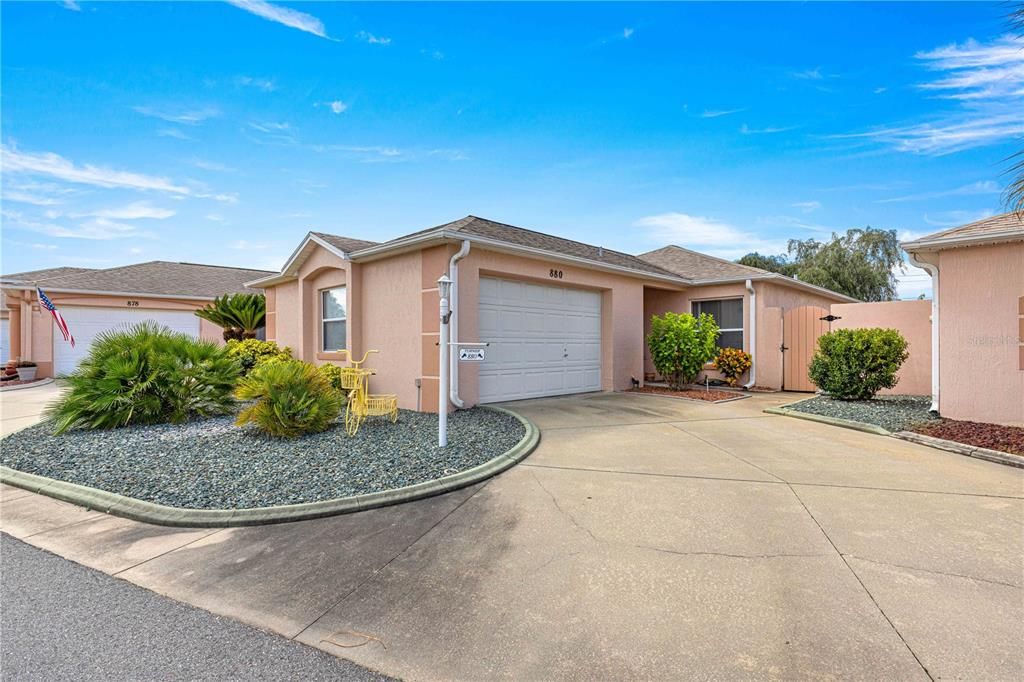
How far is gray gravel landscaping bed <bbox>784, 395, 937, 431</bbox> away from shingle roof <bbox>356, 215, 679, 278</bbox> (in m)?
5.03

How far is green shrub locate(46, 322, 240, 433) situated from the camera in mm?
Result: 7539

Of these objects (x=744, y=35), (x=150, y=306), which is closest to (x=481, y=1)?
(x=744, y=35)

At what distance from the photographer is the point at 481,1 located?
9.22m

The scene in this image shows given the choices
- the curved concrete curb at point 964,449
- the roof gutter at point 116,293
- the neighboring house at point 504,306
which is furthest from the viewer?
the roof gutter at point 116,293

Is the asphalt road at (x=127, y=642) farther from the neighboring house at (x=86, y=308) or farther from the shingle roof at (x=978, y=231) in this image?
the neighboring house at (x=86, y=308)

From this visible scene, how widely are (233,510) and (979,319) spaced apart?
10.6 metres

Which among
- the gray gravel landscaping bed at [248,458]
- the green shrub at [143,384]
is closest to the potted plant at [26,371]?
the green shrub at [143,384]

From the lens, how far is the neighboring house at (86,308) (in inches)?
688

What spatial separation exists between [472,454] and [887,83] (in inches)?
467

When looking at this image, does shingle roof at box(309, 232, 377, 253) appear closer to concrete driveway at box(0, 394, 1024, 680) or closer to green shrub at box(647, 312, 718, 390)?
concrete driveway at box(0, 394, 1024, 680)

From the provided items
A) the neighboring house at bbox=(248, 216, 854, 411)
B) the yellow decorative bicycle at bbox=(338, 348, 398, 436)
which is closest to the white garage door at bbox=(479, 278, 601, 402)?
the neighboring house at bbox=(248, 216, 854, 411)

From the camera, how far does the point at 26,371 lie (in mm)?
16906

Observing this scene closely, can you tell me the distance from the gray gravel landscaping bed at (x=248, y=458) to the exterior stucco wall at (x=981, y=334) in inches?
282

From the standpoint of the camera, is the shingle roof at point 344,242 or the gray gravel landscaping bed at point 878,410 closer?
the gray gravel landscaping bed at point 878,410
